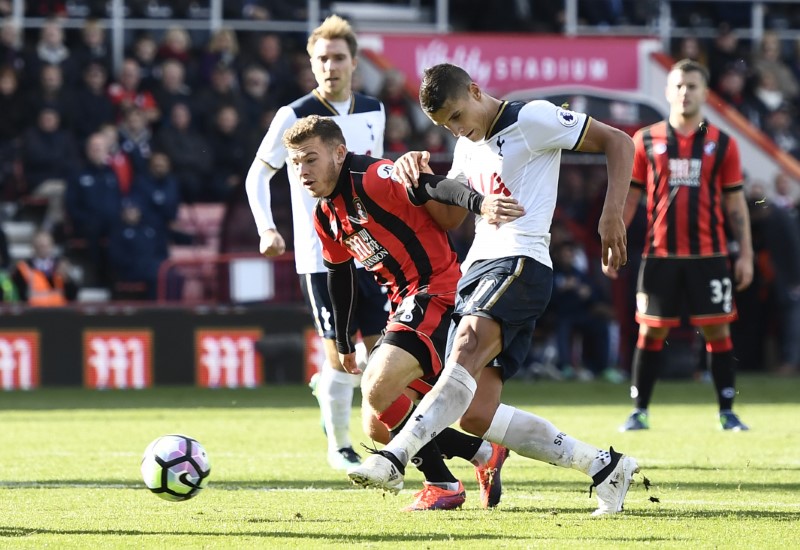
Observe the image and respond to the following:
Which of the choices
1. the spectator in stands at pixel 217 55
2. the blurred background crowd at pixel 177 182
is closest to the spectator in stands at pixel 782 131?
the blurred background crowd at pixel 177 182

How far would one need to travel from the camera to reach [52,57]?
58.4ft

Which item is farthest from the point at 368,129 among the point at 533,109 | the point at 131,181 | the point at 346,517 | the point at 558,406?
the point at 131,181

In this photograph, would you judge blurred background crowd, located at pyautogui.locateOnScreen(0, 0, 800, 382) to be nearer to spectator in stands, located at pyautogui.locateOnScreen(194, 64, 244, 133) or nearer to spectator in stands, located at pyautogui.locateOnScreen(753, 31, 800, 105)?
spectator in stands, located at pyautogui.locateOnScreen(194, 64, 244, 133)

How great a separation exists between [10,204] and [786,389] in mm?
9534

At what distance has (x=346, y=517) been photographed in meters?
6.21

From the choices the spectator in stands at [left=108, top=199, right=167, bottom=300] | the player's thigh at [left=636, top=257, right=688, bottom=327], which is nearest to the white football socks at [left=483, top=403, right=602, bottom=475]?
the player's thigh at [left=636, top=257, right=688, bottom=327]

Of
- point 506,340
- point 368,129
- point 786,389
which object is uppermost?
point 368,129

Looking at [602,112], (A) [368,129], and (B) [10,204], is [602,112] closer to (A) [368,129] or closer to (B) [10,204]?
(B) [10,204]

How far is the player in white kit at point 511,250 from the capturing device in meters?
6.11

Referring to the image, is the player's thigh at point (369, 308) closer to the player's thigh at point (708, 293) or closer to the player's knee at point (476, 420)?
the player's knee at point (476, 420)

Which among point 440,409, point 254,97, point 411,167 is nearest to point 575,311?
point 254,97

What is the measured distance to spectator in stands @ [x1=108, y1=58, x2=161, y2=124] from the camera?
17.6 metres

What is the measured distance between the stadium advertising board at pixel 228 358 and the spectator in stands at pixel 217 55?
4331mm

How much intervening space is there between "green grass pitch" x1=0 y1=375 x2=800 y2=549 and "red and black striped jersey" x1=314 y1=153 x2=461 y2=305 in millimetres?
1077
